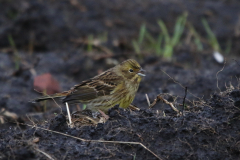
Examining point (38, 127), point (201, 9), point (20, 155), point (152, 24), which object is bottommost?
point (20, 155)

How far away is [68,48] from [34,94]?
2782 millimetres

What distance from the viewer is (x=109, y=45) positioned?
34.7ft

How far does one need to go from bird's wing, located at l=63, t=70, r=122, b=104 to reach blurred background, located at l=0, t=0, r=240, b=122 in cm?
89

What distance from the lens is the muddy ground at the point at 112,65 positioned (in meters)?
4.14

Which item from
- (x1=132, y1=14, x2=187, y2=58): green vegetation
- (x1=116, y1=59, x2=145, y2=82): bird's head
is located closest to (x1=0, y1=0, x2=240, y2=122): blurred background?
(x1=132, y1=14, x2=187, y2=58): green vegetation

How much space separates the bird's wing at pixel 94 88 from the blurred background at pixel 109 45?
89cm

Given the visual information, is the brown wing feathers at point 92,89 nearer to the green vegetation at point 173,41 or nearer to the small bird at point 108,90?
the small bird at point 108,90

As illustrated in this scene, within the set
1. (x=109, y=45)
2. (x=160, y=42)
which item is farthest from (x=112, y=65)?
(x=160, y=42)

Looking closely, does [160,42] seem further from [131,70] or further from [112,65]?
[131,70]

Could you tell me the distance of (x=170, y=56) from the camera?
961 centimetres

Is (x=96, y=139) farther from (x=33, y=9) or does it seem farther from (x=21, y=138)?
(x=33, y=9)

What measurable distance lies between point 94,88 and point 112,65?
2963 millimetres

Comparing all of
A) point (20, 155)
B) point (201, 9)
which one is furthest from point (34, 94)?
point (201, 9)

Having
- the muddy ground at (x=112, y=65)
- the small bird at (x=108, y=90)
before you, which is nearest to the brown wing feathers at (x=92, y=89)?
the small bird at (x=108, y=90)
